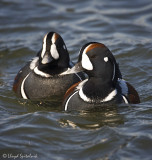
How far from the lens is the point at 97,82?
8.41 meters

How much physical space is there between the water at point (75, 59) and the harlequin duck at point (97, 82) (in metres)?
0.22

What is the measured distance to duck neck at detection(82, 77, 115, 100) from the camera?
27.6ft

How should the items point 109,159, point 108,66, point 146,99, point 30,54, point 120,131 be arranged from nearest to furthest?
point 109,159 → point 120,131 → point 108,66 → point 146,99 → point 30,54

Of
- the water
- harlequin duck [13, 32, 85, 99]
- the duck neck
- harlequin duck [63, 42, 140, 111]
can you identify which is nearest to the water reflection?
the water

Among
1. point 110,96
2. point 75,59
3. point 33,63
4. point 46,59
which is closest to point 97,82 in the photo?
point 110,96

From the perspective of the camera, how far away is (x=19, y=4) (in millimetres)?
17172

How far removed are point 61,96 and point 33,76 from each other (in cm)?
81

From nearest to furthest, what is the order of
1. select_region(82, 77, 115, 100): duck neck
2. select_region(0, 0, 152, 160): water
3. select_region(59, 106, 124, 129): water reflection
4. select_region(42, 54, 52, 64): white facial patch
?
1. select_region(0, 0, 152, 160): water
2. select_region(59, 106, 124, 129): water reflection
3. select_region(82, 77, 115, 100): duck neck
4. select_region(42, 54, 52, 64): white facial patch

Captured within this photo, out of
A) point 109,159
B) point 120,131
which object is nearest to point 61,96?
point 120,131

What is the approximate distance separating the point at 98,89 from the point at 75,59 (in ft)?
14.6

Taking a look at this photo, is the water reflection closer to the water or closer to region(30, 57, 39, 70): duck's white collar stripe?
the water

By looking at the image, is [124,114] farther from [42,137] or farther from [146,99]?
[42,137]

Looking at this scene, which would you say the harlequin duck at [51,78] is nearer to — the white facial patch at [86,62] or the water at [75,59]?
the water at [75,59]

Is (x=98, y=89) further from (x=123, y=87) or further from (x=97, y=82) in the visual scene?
(x=123, y=87)
